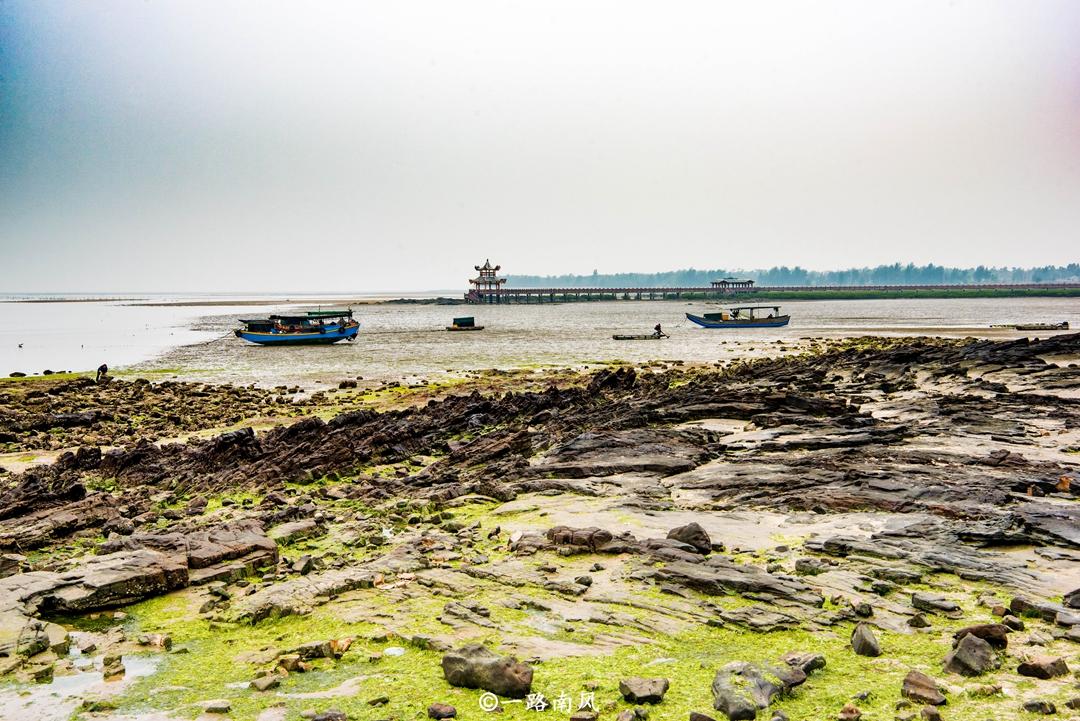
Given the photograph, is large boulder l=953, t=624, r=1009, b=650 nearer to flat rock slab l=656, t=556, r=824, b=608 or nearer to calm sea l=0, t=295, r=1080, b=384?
flat rock slab l=656, t=556, r=824, b=608

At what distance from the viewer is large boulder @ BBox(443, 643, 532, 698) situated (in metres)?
6.89

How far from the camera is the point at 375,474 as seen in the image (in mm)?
17109

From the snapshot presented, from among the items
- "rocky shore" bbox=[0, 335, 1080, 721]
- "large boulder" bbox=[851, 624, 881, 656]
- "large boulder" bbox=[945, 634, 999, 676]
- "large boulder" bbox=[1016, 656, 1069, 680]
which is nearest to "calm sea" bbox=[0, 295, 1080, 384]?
"rocky shore" bbox=[0, 335, 1080, 721]

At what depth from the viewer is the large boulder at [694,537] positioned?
10.5 meters

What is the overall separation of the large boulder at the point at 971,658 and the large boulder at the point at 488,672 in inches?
162

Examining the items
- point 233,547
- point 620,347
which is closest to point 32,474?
point 233,547

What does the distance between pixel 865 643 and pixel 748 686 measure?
5.33 feet

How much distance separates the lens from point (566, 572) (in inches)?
399

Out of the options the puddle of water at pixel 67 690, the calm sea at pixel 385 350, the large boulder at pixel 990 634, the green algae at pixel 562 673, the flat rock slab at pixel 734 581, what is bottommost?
the calm sea at pixel 385 350

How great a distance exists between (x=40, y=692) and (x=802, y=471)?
12913 mm

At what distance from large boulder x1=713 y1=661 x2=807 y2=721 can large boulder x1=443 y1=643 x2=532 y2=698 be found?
6.05 feet

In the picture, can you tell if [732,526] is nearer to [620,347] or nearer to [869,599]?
[869,599]

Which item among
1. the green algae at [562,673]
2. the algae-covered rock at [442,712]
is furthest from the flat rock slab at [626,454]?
the algae-covered rock at [442,712]

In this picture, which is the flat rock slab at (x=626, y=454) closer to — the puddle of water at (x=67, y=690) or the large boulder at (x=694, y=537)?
the large boulder at (x=694, y=537)
